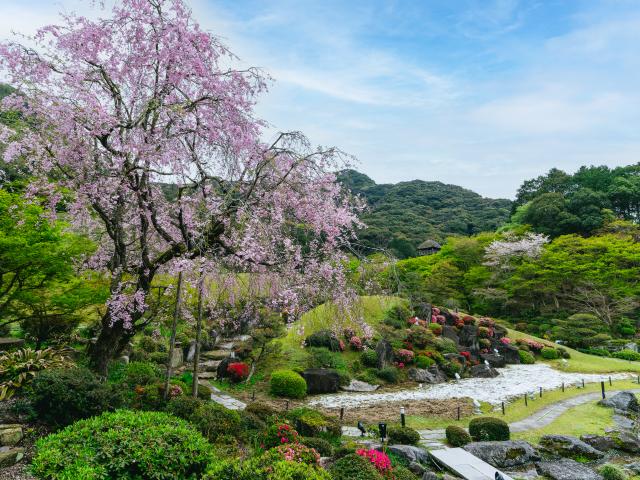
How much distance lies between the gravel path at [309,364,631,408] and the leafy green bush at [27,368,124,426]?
839cm

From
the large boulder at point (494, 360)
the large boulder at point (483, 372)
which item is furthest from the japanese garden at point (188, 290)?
the large boulder at point (494, 360)

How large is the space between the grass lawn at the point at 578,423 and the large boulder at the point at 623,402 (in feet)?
0.96

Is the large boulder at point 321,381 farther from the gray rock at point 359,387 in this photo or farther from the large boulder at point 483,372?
the large boulder at point 483,372

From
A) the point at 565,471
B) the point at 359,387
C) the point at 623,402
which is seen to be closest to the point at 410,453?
the point at 565,471

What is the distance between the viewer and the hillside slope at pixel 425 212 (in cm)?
5425

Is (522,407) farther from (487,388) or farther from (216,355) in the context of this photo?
(216,355)

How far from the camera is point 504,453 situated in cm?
895

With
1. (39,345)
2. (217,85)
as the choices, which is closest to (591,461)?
(217,85)

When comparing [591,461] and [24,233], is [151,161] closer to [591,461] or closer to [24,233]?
[24,233]

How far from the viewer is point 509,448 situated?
911cm

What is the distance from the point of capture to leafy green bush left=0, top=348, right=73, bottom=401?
23.5ft

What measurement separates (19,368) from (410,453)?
8510 mm

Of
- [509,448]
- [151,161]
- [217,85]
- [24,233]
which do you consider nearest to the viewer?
[151,161]

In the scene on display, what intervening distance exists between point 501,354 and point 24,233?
23.0 metres
